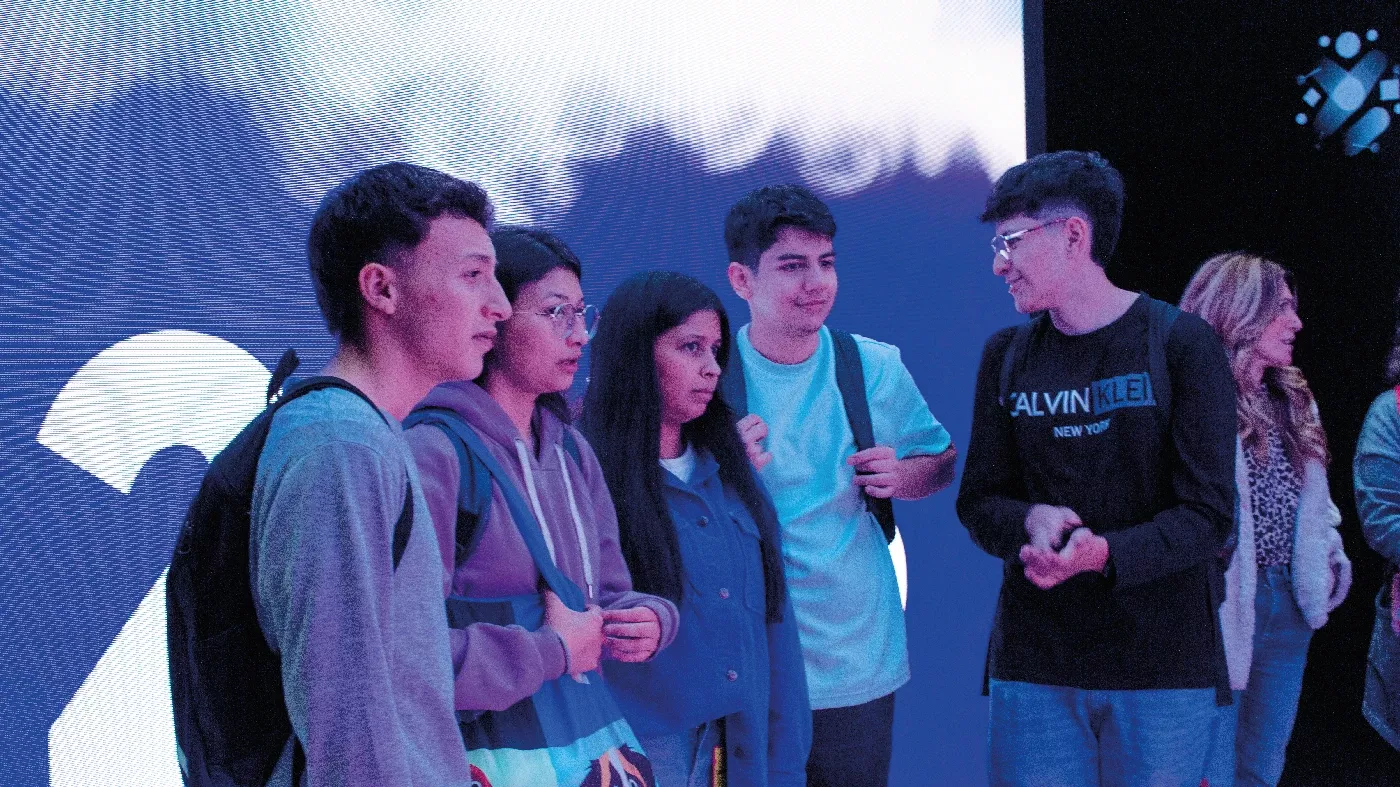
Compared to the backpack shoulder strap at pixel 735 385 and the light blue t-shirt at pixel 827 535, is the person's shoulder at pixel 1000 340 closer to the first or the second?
the light blue t-shirt at pixel 827 535

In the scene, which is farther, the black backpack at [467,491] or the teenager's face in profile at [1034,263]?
the teenager's face in profile at [1034,263]

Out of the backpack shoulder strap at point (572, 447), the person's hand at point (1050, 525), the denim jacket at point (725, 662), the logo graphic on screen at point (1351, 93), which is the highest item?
the logo graphic on screen at point (1351, 93)

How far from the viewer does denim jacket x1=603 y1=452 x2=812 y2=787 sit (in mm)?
2031

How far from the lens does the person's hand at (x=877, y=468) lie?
2572 millimetres

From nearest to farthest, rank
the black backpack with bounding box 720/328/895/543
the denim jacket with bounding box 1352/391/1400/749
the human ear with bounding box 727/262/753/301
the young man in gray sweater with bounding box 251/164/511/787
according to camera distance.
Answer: the young man in gray sweater with bounding box 251/164/511/787 → the black backpack with bounding box 720/328/895/543 → the human ear with bounding box 727/262/753/301 → the denim jacket with bounding box 1352/391/1400/749

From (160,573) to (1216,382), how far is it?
2146 mm

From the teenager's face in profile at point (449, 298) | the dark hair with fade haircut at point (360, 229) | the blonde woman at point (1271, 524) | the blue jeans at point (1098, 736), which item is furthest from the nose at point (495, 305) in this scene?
the blonde woman at point (1271, 524)

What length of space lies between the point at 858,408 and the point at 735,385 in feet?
1.03

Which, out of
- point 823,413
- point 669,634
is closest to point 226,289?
point 669,634

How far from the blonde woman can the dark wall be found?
83 cm

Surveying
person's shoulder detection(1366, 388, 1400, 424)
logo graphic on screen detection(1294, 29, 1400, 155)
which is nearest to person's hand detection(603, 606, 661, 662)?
person's shoulder detection(1366, 388, 1400, 424)

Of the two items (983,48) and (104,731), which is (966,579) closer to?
(983,48)

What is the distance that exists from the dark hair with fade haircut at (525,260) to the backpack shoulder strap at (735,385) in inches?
27.1

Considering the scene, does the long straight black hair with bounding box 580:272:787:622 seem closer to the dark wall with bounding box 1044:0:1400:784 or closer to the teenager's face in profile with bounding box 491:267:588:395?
the teenager's face in profile with bounding box 491:267:588:395
